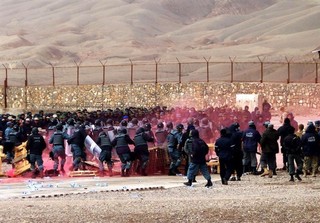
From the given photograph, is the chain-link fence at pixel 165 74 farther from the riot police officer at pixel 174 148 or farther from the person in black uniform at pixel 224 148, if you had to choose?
the person in black uniform at pixel 224 148

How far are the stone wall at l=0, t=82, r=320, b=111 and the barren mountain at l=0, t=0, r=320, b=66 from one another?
102 ft

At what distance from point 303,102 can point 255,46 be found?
64150 mm

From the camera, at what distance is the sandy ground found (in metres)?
19.3

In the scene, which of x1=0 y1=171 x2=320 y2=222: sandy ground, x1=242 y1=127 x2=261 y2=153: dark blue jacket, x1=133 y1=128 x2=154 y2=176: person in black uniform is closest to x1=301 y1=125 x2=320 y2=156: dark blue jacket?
x1=242 y1=127 x2=261 y2=153: dark blue jacket

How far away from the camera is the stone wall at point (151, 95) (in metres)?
61.9

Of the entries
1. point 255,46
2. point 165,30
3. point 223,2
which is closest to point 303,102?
point 255,46

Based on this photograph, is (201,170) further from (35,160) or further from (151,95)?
(151,95)

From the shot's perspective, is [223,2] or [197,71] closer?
[197,71]

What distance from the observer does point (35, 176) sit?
1219 inches

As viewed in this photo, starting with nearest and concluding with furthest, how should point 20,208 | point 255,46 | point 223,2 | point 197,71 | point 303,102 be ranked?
point 20,208
point 303,102
point 197,71
point 255,46
point 223,2

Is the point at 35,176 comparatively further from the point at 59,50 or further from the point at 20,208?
the point at 59,50

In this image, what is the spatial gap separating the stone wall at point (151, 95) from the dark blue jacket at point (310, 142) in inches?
1280

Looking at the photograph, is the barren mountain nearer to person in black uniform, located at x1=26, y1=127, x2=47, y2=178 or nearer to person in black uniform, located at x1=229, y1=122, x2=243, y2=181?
person in black uniform, located at x1=26, y1=127, x2=47, y2=178

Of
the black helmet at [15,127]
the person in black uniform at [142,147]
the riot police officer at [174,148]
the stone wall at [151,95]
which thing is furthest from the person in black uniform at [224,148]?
the stone wall at [151,95]
